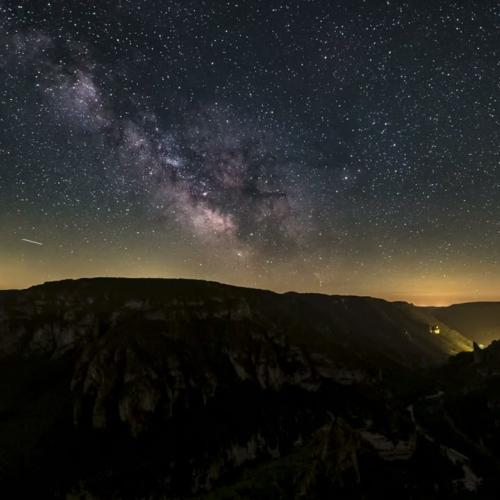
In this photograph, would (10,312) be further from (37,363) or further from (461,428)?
(461,428)

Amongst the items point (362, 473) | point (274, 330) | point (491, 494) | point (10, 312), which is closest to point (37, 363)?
point (10, 312)

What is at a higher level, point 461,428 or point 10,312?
point 10,312

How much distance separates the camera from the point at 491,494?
81.4 metres

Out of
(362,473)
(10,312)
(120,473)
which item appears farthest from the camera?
(10,312)

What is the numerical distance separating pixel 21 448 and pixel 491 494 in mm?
107518

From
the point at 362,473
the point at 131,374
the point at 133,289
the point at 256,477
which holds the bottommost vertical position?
the point at 256,477

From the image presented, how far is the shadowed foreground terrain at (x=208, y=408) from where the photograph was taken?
8876 centimetres

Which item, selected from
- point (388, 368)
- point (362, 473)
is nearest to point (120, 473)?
point (362, 473)

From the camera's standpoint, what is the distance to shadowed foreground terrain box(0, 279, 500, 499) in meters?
88.8

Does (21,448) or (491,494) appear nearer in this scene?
(491,494)

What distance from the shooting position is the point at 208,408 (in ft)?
398

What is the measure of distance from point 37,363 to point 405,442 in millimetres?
126218

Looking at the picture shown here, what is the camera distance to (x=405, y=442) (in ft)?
324

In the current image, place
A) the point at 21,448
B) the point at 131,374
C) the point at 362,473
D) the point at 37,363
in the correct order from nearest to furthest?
the point at 362,473, the point at 21,448, the point at 131,374, the point at 37,363
